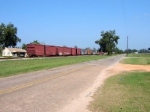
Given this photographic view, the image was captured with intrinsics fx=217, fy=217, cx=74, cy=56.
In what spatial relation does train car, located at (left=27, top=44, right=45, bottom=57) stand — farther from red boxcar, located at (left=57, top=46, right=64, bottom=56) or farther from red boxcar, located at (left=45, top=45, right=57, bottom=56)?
red boxcar, located at (left=57, top=46, right=64, bottom=56)

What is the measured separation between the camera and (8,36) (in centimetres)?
10931

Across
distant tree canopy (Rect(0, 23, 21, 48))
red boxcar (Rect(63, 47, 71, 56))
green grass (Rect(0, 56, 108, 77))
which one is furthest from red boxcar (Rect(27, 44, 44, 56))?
distant tree canopy (Rect(0, 23, 21, 48))

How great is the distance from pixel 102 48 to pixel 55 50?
8422 centimetres

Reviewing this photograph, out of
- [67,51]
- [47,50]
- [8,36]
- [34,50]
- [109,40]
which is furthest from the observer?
[109,40]

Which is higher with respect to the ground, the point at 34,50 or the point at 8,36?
the point at 8,36

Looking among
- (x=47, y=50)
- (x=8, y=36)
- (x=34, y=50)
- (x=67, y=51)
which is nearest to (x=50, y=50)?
(x=47, y=50)

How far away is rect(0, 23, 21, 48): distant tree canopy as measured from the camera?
354ft

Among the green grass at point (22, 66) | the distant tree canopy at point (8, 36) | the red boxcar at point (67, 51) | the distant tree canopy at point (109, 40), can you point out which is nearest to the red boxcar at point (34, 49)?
the red boxcar at point (67, 51)

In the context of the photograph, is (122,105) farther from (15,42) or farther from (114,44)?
(114,44)

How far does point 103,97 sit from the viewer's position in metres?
8.44

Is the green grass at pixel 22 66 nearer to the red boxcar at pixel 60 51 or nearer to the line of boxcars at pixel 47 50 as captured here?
Answer: the line of boxcars at pixel 47 50

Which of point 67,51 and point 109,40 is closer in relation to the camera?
point 67,51

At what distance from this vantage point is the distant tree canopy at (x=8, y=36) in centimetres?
10788

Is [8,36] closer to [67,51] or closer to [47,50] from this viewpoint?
[67,51]
